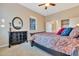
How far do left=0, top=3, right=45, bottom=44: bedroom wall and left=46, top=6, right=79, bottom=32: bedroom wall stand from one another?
21cm

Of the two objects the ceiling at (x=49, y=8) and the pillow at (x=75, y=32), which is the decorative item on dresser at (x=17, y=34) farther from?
the pillow at (x=75, y=32)

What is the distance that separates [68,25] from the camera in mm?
2133

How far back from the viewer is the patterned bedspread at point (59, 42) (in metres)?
1.83

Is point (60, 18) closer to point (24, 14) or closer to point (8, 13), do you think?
point (24, 14)

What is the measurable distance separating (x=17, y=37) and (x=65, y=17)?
3.94 ft

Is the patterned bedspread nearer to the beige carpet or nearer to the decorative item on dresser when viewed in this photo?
the beige carpet

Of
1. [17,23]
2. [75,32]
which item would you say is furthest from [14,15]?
[75,32]

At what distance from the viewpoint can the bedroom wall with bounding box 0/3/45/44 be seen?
2.26m

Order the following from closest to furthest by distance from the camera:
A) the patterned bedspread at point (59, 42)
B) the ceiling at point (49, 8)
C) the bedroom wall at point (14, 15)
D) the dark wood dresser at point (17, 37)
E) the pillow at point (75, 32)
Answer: the patterned bedspread at point (59, 42), the pillow at point (75, 32), the ceiling at point (49, 8), the bedroom wall at point (14, 15), the dark wood dresser at point (17, 37)

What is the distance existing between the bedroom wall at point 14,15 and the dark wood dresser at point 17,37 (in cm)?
9

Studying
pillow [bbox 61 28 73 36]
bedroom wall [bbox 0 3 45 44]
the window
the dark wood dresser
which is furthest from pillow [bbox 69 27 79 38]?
the dark wood dresser

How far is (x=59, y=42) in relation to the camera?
2.10m

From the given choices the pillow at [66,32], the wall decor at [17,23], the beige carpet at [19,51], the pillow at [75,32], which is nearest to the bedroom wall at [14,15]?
the wall decor at [17,23]

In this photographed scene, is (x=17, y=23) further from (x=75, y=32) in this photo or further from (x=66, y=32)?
(x=75, y=32)
